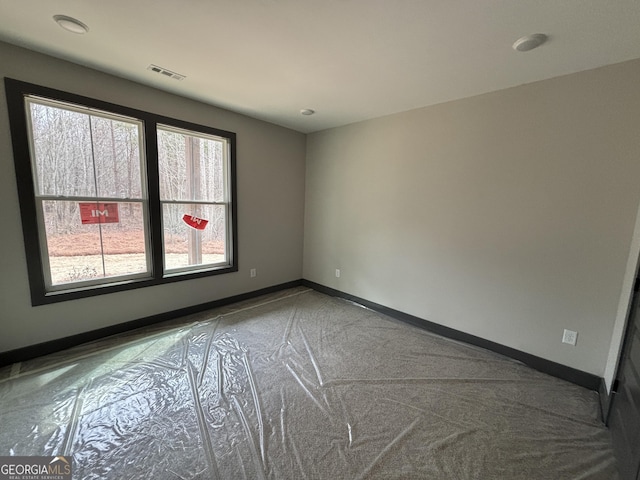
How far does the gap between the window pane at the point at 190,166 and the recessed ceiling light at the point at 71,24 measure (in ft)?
3.51

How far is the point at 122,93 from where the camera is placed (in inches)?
96.3

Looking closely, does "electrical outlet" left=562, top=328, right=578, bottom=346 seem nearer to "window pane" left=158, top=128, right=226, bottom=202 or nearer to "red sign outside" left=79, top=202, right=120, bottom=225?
"window pane" left=158, top=128, right=226, bottom=202

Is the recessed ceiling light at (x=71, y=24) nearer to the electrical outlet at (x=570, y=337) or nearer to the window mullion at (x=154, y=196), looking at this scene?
the window mullion at (x=154, y=196)

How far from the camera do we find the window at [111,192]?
6.98 ft

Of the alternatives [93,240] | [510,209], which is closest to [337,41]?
[510,209]

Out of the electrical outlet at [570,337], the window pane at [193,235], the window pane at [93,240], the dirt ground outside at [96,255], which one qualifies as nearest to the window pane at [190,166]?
the window pane at [193,235]

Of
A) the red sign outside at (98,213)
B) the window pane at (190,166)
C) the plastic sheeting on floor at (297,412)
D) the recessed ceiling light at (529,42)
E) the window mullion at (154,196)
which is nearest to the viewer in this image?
the plastic sheeting on floor at (297,412)

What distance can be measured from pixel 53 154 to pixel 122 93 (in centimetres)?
81

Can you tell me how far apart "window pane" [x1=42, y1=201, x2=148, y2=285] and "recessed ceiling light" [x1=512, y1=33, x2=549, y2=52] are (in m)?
3.44

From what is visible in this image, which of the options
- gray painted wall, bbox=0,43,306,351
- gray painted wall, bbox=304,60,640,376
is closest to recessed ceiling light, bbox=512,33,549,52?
gray painted wall, bbox=304,60,640,376

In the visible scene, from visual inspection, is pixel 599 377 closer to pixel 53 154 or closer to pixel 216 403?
pixel 216 403

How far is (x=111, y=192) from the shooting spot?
8.25ft

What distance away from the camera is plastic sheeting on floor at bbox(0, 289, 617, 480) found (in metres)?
1.38

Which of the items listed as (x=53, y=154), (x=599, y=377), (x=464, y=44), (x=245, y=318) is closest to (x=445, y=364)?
(x=599, y=377)
